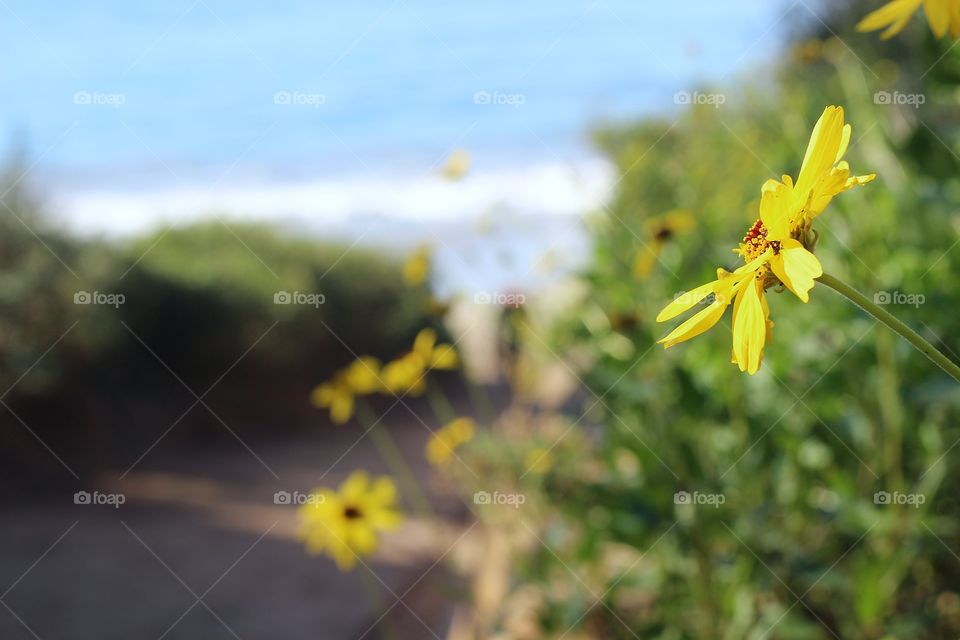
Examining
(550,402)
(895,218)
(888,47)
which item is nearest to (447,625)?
(895,218)

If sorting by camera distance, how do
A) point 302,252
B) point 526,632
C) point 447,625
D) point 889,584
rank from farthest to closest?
point 302,252 < point 447,625 < point 526,632 < point 889,584

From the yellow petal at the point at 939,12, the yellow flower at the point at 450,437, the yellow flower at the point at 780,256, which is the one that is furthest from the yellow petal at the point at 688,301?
the yellow flower at the point at 450,437

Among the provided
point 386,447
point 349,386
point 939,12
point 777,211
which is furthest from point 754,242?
point 386,447

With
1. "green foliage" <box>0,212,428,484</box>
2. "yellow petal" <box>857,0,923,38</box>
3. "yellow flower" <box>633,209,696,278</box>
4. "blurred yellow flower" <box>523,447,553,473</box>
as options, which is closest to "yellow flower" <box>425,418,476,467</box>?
"blurred yellow flower" <box>523,447,553,473</box>

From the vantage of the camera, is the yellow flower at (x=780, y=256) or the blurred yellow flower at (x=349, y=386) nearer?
the yellow flower at (x=780, y=256)

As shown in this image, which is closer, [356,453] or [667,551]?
[667,551]

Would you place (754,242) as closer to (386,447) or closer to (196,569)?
(196,569)

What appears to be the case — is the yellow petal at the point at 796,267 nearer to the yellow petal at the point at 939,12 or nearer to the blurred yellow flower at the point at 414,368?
the yellow petal at the point at 939,12

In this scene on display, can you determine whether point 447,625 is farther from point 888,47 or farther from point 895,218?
point 888,47
